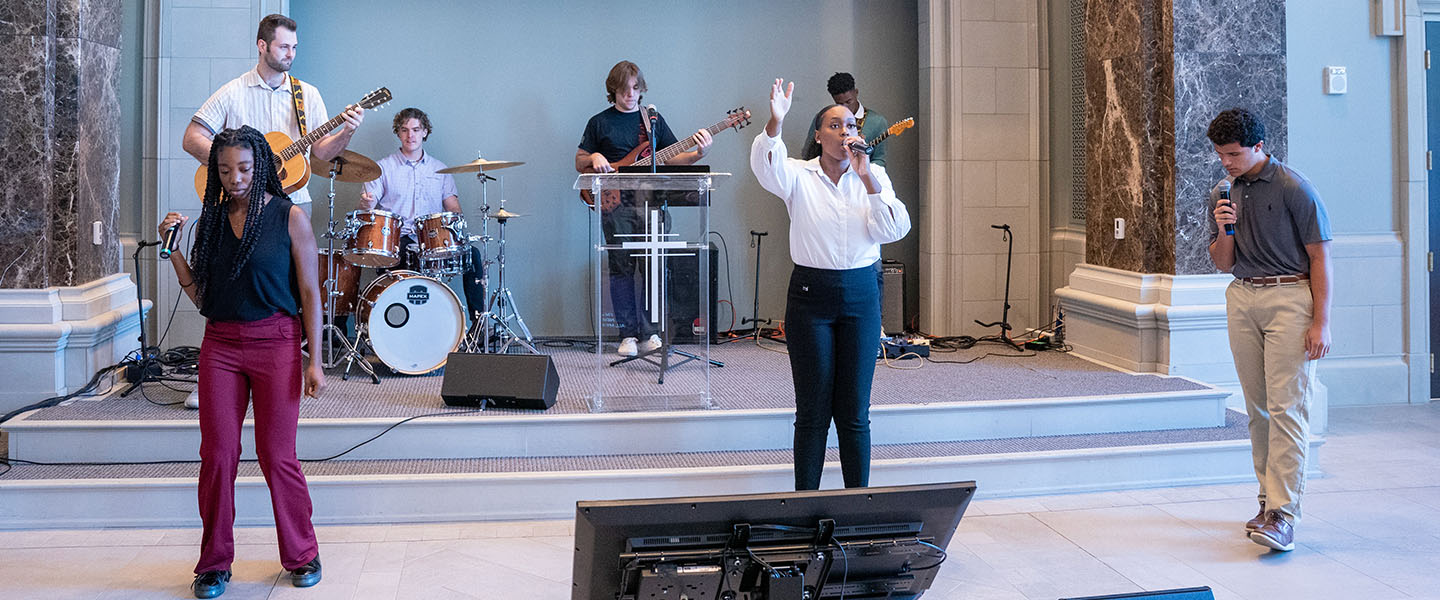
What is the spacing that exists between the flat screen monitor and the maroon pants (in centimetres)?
191

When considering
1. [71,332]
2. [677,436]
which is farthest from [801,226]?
[71,332]

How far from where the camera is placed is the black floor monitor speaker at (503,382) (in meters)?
5.44

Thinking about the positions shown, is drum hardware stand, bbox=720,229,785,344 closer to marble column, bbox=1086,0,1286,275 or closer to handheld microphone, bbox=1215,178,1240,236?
marble column, bbox=1086,0,1286,275

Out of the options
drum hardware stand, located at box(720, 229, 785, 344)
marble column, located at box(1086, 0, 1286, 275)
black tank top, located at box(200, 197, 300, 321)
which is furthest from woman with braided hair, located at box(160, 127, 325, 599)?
drum hardware stand, located at box(720, 229, 785, 344)

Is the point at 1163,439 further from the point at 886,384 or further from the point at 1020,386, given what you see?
the point at 886,384

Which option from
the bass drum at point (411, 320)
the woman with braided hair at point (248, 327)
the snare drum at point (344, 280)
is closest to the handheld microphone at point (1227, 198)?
the woman with braided hair at point (248, 327)

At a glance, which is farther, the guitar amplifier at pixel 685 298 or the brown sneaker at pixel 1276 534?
the guitar amplifier at pixel 685 298

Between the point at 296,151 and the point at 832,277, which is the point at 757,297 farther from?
the point at 832,277

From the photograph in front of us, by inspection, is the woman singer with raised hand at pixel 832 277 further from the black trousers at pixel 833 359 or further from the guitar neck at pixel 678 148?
the guitar neck at pixel 678 148

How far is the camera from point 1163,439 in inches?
222

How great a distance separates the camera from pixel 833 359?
14.0ft

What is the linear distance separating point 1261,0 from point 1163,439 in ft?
8.38

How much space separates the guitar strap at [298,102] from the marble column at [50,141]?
3.93ft

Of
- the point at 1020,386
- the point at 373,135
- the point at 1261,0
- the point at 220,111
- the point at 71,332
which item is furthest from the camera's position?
the point at 373,135
